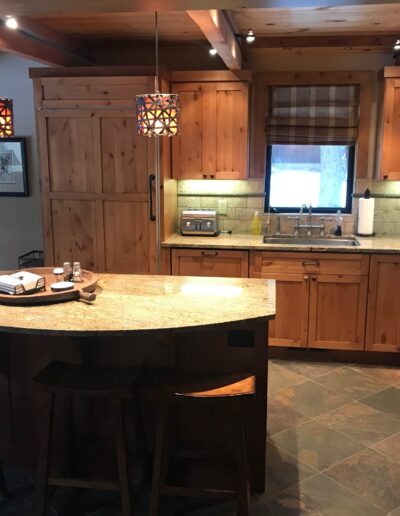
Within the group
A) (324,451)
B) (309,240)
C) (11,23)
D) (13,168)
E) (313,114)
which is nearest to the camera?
(324,451)

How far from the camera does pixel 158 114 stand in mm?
2520

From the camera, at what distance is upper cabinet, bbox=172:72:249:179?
4266 mm

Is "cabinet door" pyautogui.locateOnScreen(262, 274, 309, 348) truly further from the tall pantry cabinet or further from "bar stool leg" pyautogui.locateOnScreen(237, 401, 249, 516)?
"bar stool leg" pyautogui.locateOnScreen(237, 401, 249, 516)

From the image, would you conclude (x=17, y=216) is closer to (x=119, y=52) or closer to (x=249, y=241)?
(x=119, y=52)

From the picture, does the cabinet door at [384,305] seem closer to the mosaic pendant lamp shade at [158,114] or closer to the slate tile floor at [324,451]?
the slate tile floor at [324,451]

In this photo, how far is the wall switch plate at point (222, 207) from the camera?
4.77 meters

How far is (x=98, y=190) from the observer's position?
13.9 ft

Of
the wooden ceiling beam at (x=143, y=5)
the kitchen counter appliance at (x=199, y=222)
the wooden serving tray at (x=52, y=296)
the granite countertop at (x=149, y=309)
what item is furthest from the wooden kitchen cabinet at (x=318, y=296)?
the wooden ceiling beam at (x=143, y=5)

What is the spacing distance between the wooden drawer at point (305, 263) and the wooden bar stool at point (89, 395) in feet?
6.49

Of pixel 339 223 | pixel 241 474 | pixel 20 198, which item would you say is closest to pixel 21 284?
pixel 241 474

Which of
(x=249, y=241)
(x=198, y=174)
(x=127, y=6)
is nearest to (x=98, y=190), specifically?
(x=198, y=174)

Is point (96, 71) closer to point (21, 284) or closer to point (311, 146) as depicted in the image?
point (311, 146)

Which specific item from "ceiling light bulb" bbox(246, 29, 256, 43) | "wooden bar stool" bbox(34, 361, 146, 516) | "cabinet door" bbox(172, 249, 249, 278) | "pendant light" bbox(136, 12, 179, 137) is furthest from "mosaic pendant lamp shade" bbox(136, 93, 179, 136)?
"cabinet door" bbox(172, 249, 249, 278)

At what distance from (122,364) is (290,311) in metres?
1.96
